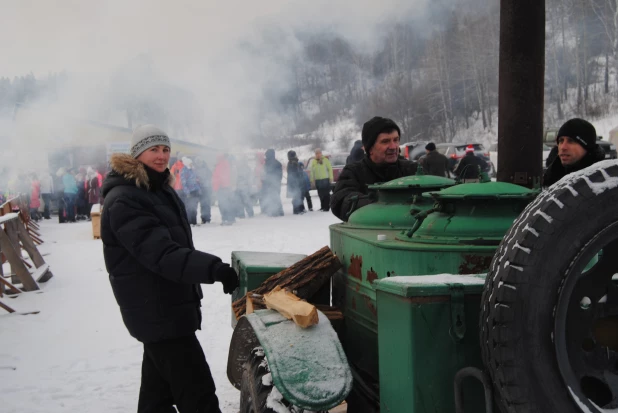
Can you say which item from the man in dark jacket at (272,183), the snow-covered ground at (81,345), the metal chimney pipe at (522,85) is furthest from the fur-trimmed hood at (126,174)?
the man in dark jacket at (272,183)

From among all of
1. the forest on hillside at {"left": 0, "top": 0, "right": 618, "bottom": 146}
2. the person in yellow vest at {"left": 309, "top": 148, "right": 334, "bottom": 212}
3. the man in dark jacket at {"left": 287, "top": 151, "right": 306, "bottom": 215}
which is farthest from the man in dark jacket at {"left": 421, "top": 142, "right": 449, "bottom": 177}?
the forest on hillside at {"left": 0, "top": 0, "right": 618, "bottom": 146}

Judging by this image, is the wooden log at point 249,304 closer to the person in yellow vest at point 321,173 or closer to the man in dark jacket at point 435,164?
the man in dark jacket at point 435,164

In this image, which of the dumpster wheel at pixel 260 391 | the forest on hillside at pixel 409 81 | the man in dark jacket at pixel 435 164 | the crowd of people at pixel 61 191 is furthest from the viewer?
the forest on hillside at pixel 409 81

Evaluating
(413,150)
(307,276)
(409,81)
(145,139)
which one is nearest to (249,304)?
(307,276)

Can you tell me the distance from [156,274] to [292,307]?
28.1 inches

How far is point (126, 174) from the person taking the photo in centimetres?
299

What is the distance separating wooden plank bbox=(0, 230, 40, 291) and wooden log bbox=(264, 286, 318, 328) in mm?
5828

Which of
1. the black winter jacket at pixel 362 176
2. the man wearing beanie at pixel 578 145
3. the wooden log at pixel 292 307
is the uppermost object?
the man wearing beanie at pixel 578 145

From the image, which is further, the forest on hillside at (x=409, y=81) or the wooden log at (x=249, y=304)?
the forest on hillside at (x=409, y=81)

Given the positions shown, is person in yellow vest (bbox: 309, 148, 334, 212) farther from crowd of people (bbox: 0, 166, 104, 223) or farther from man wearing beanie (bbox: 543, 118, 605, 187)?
man wearing beanie (bbox: 543, 118, 605, 187)

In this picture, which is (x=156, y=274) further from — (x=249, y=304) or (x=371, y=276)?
(x=371, y=276)

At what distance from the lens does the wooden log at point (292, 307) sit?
8.18ft

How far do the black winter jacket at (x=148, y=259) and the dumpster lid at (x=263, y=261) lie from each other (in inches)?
23.1

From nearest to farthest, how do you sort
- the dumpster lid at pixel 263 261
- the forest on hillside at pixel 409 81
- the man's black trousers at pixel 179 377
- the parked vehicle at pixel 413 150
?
1. the man's black trousers at pixel 179 377
2. the dumpster lid at pixel 263 261
3. the forest on hillside at pixel 409 81
4. the parked vehicle at pixel 413 150
